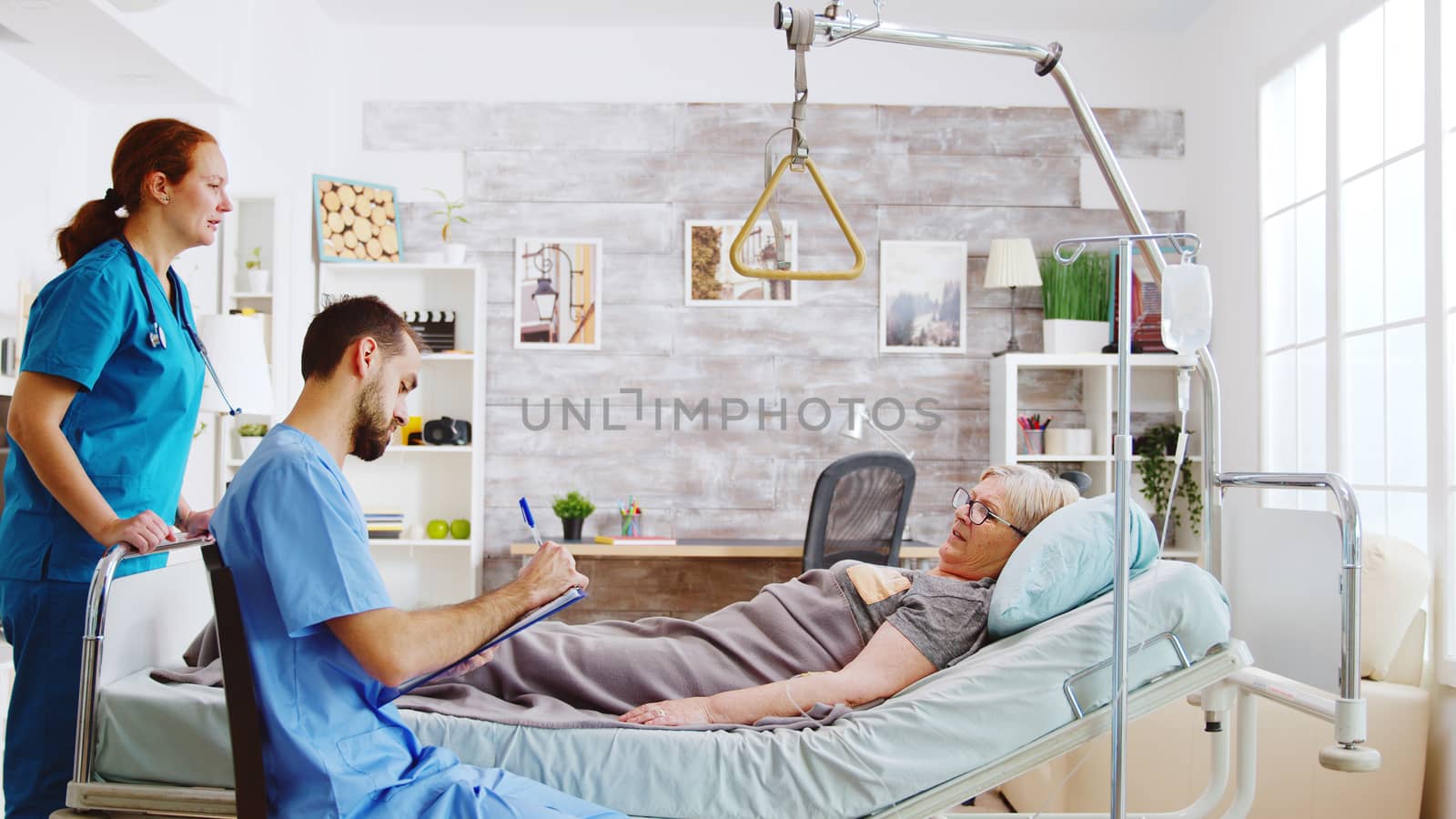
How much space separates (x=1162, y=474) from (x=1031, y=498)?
2.34 m

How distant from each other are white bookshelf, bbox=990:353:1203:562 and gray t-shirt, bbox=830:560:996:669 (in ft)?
6.75

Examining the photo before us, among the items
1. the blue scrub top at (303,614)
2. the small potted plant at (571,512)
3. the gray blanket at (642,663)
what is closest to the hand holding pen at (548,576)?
the blue scrub top at (303,614)

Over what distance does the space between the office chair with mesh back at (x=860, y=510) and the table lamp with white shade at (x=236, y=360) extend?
5.80 feet

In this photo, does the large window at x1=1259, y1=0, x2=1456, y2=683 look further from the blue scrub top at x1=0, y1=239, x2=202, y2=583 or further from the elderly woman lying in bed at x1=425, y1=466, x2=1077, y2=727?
the blue scrub top at x1=0, y1=239, x2=202, y2=583

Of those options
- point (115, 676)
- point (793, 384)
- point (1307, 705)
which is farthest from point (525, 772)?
point (793, 384)

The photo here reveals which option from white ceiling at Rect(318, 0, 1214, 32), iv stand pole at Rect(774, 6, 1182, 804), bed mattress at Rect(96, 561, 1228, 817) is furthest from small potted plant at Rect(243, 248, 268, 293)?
iv stand pole at Rect(774, 6, 1182, 804)

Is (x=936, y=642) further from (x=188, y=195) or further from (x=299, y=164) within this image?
(x=299, y=164)

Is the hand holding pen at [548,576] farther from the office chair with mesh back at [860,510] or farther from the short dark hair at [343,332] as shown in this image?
the office chair with mesh back at [860,510]

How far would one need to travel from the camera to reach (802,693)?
1.88m

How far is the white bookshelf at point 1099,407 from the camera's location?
4.15 m

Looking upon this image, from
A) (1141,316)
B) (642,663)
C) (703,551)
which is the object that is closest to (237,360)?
(703,551)

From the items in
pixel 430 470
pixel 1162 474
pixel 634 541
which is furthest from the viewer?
pixel 430 470

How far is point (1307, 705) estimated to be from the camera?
1697 millimetres

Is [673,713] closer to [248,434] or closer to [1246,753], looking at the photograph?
[1246,753]
